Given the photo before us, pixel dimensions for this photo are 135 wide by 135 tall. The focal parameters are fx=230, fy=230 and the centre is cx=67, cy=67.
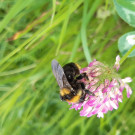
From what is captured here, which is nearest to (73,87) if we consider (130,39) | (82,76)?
(82,76)

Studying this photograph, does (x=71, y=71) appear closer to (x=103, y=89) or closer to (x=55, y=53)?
(x=103, y=89)

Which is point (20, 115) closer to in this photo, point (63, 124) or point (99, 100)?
point (63, 124)

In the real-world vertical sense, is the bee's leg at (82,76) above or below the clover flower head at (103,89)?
above

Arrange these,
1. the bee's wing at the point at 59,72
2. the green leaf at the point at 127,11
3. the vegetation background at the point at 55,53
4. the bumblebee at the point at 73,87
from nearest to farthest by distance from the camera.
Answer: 1. the bee's wing at the point at 59,72
2. the bumblebee at the point at 73,87
3. the green leaf at the point at 127,11
4. the vegetation background at the point at 55,53

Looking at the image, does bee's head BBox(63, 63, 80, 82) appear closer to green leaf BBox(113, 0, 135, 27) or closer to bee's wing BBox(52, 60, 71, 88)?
bee's wing BBox(52, 60, 71, 88)

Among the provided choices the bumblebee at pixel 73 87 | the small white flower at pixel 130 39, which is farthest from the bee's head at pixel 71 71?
the small white flower at pixel 130 39

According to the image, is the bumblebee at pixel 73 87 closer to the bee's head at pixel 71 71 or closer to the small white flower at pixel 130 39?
the bee's head at pixel 71 71

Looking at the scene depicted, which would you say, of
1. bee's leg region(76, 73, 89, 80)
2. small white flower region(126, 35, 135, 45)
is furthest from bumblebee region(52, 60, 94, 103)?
small white flower region(126, 35, 135, 45)

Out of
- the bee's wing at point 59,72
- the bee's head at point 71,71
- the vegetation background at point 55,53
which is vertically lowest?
the vegetation background at point 55,53

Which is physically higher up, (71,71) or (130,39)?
(71,71)
